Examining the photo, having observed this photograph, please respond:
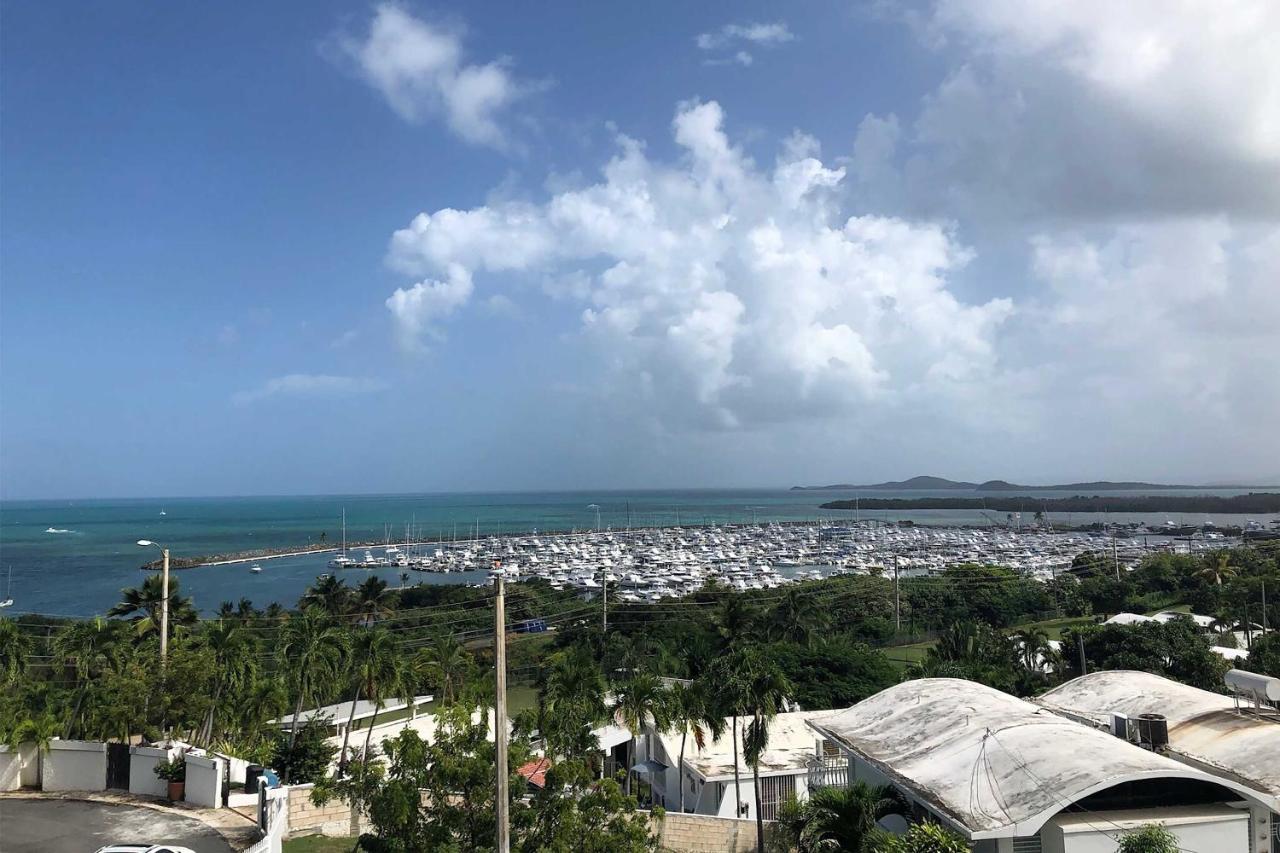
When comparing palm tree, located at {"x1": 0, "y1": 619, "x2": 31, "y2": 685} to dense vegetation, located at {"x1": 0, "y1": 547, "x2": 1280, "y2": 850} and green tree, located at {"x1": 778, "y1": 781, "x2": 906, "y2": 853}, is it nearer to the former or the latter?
dense vegetation, located at {"x1": 0, "y1": 547, "x2": 1280, "y2": 850}

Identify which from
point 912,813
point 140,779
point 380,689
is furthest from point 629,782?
point 140,779

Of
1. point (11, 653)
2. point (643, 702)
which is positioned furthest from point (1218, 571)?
point (11, 653)

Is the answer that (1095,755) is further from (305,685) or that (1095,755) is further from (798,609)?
(798,609)

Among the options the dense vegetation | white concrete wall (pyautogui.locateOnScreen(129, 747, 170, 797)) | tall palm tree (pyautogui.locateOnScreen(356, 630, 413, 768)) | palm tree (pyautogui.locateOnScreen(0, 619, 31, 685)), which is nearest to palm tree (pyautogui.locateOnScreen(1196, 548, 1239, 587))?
the dense vegetation

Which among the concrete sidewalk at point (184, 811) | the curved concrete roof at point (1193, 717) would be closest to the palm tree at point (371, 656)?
the concrete sidewalk at point (184, 811)

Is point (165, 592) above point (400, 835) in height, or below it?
above

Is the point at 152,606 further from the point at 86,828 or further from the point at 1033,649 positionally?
the point at 1033,649
